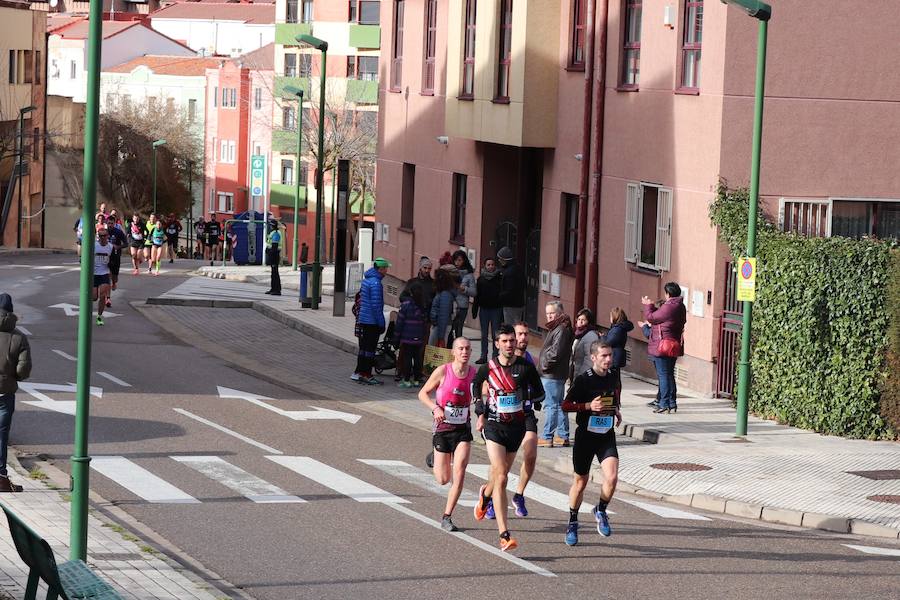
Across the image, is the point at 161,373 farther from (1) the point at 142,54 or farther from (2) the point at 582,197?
(1) the point at 142,54

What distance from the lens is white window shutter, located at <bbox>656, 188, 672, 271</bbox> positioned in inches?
946

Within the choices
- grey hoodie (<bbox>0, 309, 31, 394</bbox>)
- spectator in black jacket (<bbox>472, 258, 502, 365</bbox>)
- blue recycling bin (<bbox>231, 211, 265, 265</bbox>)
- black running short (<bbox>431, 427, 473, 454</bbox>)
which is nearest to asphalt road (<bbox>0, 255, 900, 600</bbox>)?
black running short (<bbox>431, 427, 473, 454</bbox>)

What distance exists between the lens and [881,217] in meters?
23.1

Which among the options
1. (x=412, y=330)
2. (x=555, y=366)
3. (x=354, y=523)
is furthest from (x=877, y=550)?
(x=412, y=330)

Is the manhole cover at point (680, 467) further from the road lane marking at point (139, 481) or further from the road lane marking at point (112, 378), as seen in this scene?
the road lane marking at point (112, 378)

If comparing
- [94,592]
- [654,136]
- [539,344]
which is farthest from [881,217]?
[94,592]

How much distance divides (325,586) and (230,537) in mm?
1880

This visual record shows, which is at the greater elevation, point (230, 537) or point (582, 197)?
point (582, 197)

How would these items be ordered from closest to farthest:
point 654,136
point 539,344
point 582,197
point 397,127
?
point 654,136 < point 582,197 < point 539,344 < point 397,127

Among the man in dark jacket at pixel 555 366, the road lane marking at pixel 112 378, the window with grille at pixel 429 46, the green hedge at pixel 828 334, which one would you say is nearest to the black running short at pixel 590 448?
the man in dark jacket at pixel 555 366

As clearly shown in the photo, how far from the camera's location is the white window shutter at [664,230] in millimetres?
24031

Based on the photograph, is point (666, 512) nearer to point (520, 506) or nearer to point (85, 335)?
point (520, 506)

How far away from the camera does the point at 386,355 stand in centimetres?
2486

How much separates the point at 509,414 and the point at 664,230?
11580 mm
